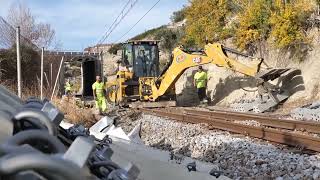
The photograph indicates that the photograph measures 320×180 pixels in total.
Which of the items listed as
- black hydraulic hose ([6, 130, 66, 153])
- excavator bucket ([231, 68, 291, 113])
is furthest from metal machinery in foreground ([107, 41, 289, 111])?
black hydraulic hose ([6, 130, 66, 153])

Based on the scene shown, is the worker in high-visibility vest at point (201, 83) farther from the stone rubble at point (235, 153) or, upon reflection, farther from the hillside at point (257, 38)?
the stone rubble at point (235, 153)

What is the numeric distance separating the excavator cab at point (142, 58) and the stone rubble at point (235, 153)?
10647 millimetres

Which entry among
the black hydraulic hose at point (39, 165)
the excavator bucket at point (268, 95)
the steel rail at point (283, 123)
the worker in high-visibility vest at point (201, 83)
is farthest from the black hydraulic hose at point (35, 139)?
the worker in high-visibility vest at point (201, 83)

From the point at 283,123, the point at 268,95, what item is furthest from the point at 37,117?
the point at 268,95

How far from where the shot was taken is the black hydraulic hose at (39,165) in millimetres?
1402

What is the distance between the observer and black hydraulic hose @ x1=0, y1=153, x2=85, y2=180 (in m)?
1.40

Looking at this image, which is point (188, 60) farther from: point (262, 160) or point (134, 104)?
point (262, 160)

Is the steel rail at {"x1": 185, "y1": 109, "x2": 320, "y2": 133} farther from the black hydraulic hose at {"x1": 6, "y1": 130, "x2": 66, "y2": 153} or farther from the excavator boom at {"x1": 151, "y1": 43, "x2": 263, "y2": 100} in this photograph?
the black hydraulic hose at {"x1": 6, "y1": 130, "x2": 66, "y2": 153}

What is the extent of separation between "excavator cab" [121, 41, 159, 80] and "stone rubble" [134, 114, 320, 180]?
10647 mm

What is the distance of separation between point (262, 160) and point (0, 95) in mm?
6899

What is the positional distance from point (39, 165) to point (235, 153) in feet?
29.6

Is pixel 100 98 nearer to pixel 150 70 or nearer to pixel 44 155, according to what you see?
pixel 150 70

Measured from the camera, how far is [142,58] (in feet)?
85.8

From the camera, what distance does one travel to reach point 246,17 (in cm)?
2744
